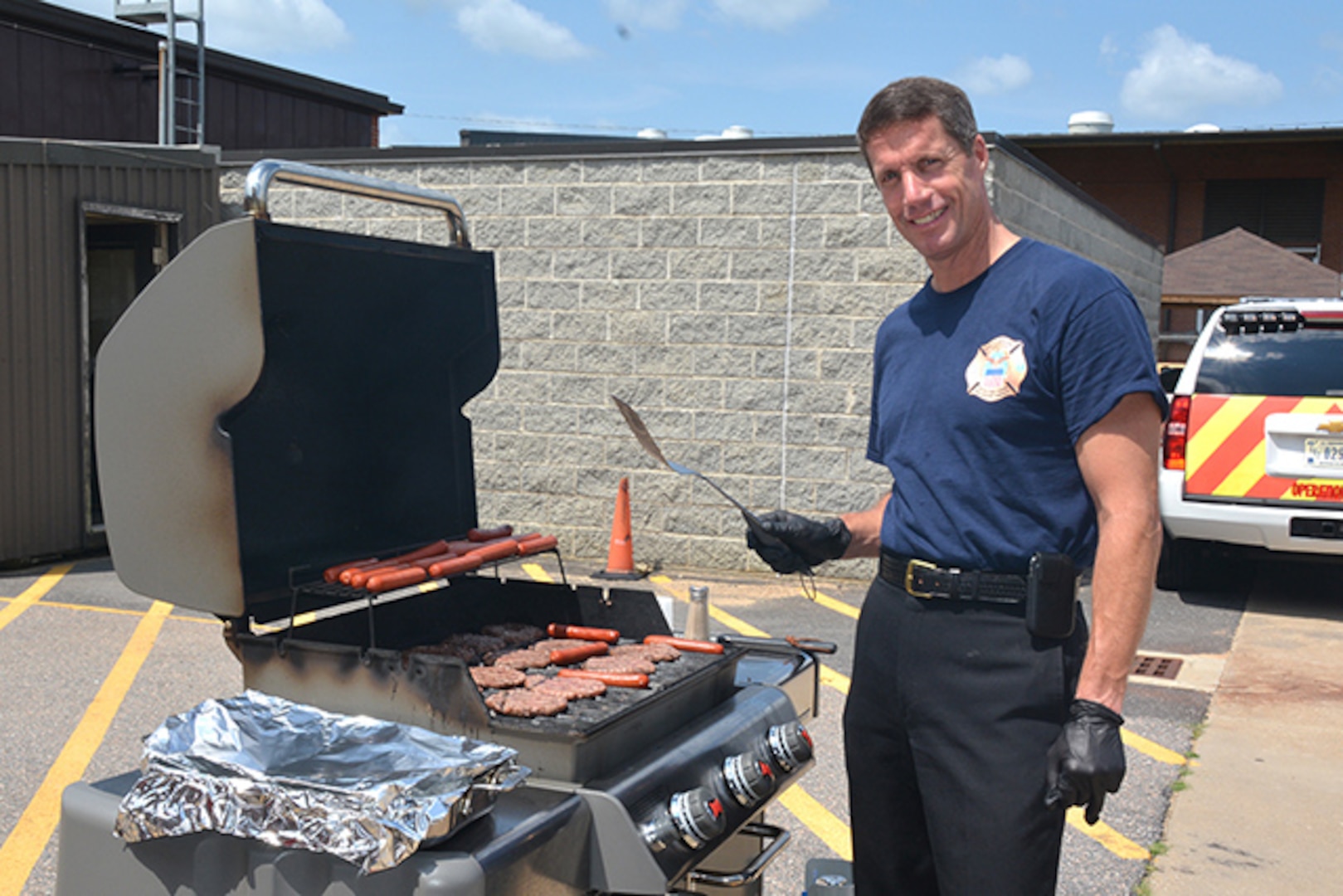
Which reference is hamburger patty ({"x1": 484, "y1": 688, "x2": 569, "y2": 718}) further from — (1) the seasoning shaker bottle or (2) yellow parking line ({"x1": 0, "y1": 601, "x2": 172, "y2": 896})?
(2) yellow parking line ({"x1": 0, "y1": 601, "x2": 172, "y2": 896})

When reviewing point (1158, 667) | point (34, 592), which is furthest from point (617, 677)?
point (34, 592)

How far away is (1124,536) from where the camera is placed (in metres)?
2.26

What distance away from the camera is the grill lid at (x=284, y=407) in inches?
94.0

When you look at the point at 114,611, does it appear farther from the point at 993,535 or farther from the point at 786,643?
the point at 993,535

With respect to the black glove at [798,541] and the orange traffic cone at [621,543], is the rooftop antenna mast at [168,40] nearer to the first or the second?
the orange traffic cone at [621,543]

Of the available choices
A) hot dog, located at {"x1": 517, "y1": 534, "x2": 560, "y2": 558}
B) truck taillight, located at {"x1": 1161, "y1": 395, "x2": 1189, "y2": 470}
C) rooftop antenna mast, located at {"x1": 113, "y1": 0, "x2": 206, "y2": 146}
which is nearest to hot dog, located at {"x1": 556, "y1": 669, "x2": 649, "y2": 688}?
hot dog, located at {"x1": 517, "y1": 534, "x2": 560, "y2": 558}

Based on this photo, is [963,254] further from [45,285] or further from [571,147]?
[45,285]

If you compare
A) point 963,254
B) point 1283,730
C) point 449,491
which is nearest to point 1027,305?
point 963,254

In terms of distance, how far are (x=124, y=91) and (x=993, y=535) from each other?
17.8 metres

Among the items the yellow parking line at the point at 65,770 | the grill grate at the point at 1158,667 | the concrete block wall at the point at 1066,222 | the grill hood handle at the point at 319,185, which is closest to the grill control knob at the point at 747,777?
the grill hood handle at the point at 319,185

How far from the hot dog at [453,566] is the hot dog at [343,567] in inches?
5.6

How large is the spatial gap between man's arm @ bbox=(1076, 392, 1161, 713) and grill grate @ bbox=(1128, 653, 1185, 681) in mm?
4736

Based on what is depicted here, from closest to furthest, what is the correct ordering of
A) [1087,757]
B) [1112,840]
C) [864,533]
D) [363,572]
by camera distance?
[1087,757]
[363,572]
[864,533]
[1112,840]

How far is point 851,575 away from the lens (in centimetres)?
898
